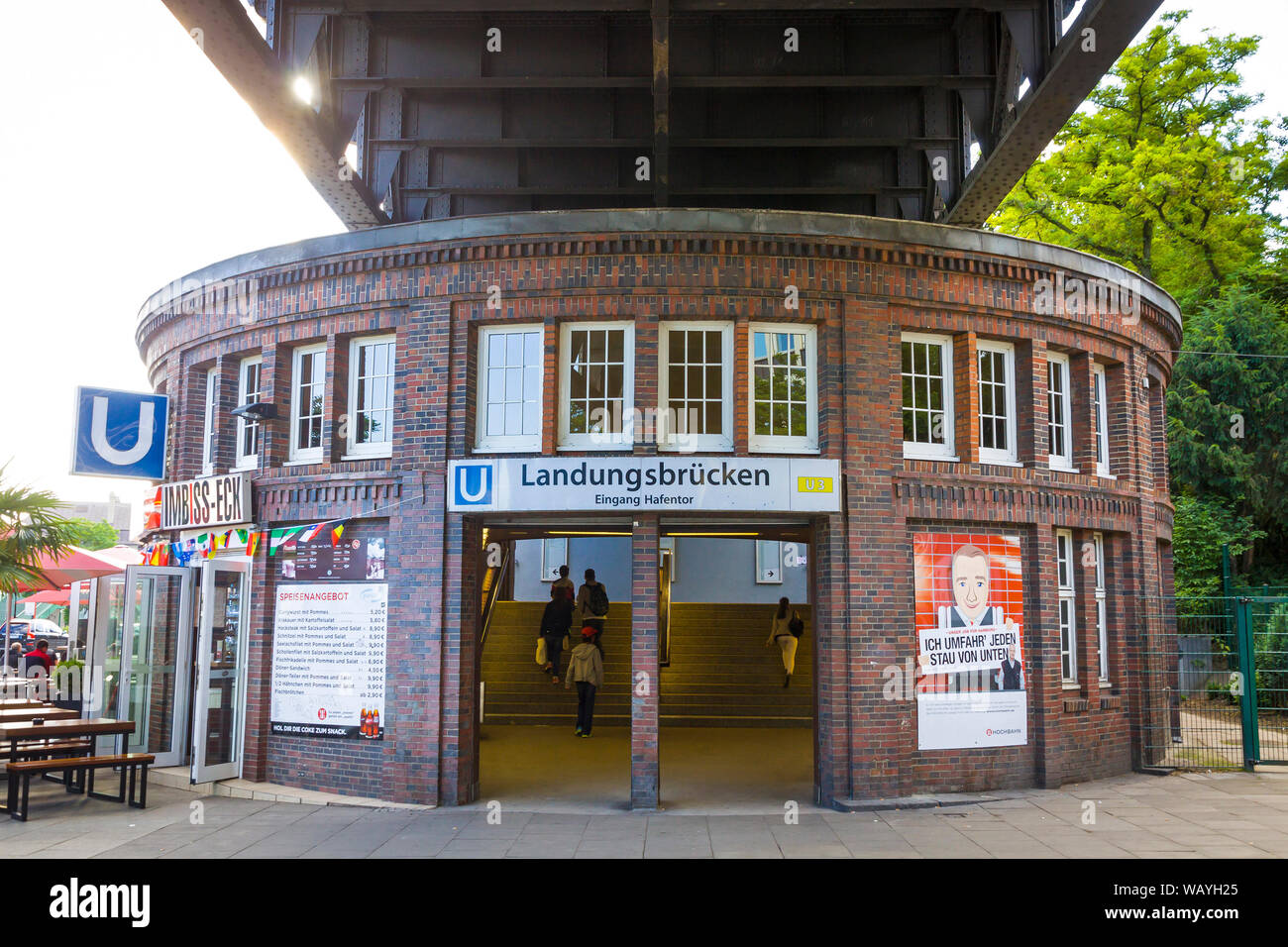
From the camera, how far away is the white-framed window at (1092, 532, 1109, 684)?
12914mm

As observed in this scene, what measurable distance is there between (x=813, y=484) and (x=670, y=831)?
393 centimetres

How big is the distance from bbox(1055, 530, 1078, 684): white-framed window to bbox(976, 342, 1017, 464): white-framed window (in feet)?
4.60

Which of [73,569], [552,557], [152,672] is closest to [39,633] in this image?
[552,557]

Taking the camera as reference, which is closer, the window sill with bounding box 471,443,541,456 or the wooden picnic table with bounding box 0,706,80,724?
the window sill with bounding box 471,443,541,456

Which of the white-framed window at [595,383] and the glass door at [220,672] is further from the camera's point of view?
the glass door at [220,672]

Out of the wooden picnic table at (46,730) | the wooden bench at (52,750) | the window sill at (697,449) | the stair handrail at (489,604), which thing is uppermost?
the window sill at (697,449)

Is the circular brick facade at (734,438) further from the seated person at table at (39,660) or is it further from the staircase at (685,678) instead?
the seated person at table at (39,660)

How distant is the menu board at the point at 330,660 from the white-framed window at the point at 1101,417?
953cm

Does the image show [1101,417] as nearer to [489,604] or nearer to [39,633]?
[489,604]

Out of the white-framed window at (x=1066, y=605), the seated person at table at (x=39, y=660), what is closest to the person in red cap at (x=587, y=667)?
the white-framed window at (x=1066, y=605)

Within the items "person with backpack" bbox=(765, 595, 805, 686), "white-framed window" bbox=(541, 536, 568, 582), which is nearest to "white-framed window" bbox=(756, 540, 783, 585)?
"white-framed window" bbox=(541, 536, 568, 582)

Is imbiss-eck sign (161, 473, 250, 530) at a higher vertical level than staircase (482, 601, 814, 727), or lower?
higher

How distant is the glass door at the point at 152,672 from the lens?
12797 mm

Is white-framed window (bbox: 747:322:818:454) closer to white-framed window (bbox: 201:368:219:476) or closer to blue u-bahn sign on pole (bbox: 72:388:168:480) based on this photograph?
white-framed window (bbox: 201:368:219:476)
